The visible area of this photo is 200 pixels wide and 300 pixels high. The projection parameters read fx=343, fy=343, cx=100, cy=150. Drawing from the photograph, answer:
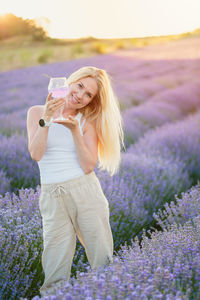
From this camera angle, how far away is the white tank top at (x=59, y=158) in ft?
5.44

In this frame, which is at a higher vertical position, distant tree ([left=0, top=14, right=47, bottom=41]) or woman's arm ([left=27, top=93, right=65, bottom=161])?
distant tree ([left=0, top=14, right=47, bottom=41])

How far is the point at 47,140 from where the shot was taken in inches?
65.4

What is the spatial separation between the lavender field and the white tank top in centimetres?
40

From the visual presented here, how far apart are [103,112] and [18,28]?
4483 mm

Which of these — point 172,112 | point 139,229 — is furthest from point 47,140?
point 172,112

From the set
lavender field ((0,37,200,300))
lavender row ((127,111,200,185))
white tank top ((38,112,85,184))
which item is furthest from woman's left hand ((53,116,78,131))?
lavender row ((127,111,200,185))

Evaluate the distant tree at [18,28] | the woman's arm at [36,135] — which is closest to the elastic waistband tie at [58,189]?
the woman's arm at [36,135]

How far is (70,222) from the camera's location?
1714mm

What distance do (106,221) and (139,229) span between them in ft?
3.69

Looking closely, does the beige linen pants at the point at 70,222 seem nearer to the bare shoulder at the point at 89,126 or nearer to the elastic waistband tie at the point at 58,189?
the elastic waistband tie at the point at 58,189

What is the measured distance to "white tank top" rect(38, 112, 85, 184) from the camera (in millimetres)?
1658

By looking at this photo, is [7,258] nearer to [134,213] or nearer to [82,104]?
[82,104]

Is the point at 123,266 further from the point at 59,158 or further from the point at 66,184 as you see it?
the point at 59,158

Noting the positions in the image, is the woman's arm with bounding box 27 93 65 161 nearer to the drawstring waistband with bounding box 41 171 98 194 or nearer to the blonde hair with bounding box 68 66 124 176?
the drawstring waistband with bounding box 41 171 98 194
